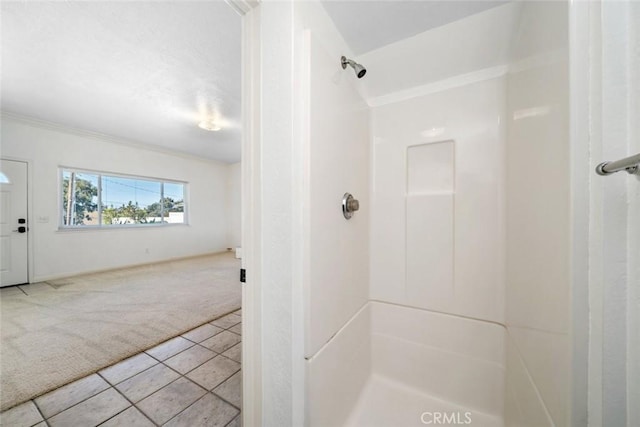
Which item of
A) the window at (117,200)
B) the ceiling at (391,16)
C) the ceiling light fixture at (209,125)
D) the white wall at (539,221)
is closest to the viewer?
the white wall at (539,221)

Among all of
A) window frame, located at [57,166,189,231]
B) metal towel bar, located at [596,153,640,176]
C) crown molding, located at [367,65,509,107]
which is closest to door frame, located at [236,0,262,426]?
crown molding, located at [367,65,509,107]

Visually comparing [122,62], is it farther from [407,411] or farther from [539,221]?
[407,411]

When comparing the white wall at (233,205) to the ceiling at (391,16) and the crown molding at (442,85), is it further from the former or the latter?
the ceiling at (391,16)

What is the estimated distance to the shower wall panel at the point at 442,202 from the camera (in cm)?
124

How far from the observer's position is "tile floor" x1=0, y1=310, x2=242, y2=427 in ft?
3.92

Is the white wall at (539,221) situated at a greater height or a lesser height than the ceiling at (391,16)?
lesser

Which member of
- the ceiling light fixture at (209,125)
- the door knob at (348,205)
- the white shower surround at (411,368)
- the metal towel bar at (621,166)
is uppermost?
the ceiling light fixture at (209,125)

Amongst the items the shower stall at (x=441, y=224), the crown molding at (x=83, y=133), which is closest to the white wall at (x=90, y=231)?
the crown molding at (x=83, y=133)

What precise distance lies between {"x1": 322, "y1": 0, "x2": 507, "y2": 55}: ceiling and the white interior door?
506cm

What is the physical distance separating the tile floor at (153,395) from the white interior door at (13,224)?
3.42 metres

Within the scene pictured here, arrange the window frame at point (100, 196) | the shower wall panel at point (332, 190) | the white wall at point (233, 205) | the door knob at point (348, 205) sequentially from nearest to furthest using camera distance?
the shower wall panel at point (332, 190) → the door knob at point (348, 205) → the window frame at point (100, 196) → the white wall at point (233, 205)

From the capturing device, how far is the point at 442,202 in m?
1.37

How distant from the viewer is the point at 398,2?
103 centimetres

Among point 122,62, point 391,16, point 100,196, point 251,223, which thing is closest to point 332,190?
point 251,223
